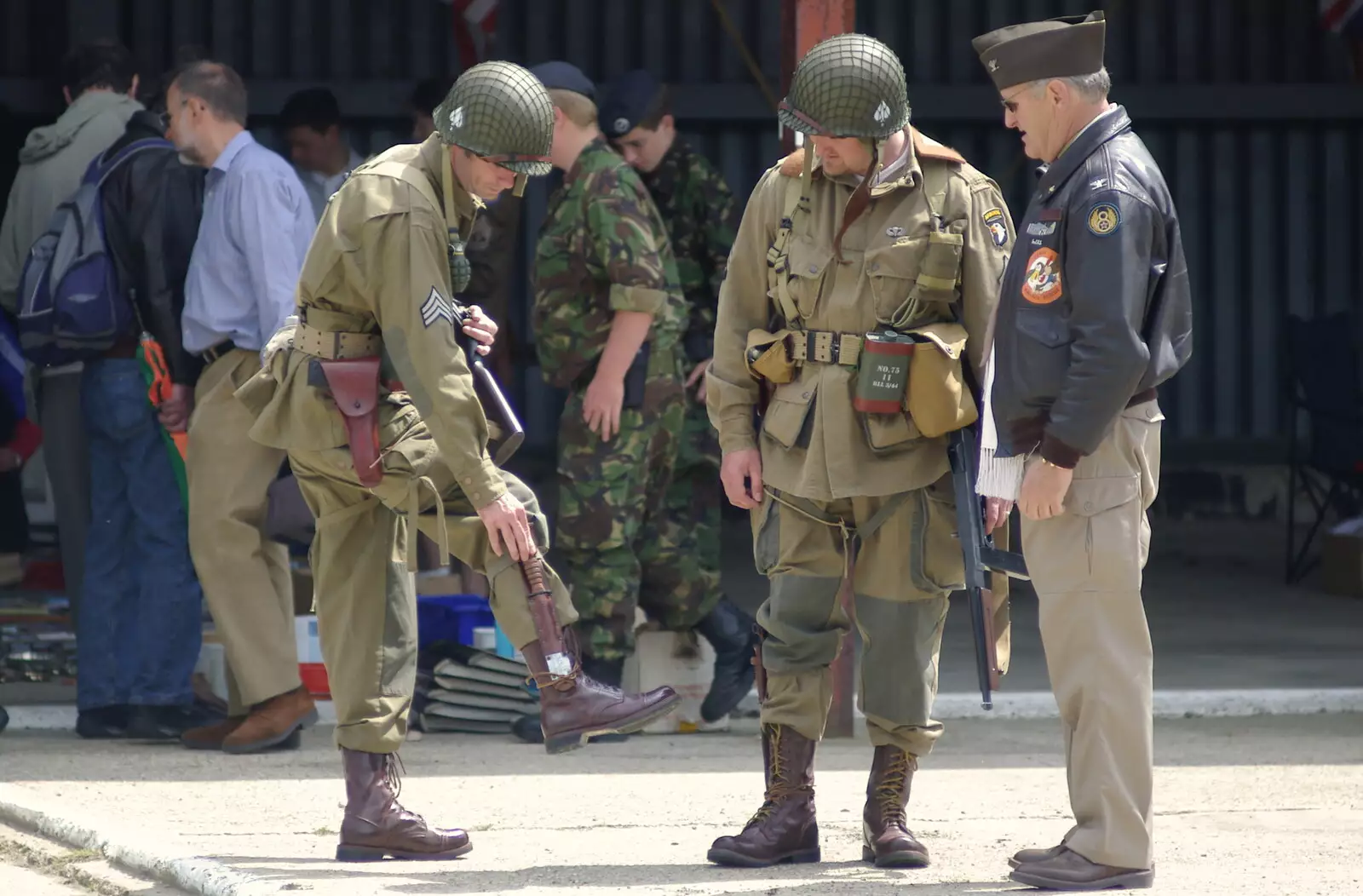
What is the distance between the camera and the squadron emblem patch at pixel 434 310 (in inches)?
169

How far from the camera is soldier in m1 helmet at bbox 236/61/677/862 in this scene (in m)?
4.31

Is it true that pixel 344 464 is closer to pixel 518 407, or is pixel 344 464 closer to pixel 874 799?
pixel 874 799

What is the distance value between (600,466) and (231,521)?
1119 mm

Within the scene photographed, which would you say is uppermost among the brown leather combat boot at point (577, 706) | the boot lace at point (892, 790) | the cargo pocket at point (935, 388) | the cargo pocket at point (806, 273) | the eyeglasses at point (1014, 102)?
the eyeglasses at point (1014, 102)

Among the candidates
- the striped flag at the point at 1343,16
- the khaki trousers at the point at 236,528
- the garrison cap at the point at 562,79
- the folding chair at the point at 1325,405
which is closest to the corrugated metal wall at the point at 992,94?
the striped flag at the point at 1343,16

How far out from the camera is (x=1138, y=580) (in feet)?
13.5

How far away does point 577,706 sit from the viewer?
14.4 feet

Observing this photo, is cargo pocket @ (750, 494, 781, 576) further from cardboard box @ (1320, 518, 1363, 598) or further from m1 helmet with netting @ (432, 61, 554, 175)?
cardboard box @ (1320, 518, 1363, 598)

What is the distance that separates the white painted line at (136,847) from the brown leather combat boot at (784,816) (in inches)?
40.5

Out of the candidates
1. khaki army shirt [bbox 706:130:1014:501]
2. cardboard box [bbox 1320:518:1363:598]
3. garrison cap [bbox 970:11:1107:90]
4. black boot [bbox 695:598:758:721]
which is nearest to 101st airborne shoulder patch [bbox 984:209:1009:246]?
khaki army shirt [bbox 706:130:1014:501]

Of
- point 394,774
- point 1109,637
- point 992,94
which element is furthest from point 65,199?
point 992,94

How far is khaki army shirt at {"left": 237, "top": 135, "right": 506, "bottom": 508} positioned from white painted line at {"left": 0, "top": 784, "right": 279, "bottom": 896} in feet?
3.10

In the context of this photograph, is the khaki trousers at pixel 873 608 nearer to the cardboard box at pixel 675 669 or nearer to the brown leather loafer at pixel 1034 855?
the brown leather loafer at pixel 1034 855

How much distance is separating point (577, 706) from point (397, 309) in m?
0.95
